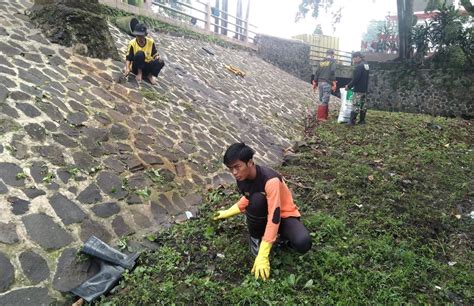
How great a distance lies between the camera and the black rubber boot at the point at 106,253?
367 centimetres

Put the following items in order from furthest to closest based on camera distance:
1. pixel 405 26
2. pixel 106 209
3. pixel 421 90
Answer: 1. pixel 405 26
2. pixel 421 90
3. pixel 106 209

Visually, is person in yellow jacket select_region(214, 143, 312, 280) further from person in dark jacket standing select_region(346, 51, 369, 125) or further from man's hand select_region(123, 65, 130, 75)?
person in dark jacket standing select_region(346, 51, 369, 125)

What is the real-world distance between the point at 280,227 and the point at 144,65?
531 centimetres

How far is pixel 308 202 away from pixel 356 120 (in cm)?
623

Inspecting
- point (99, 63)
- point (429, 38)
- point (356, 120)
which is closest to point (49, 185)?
point (99, 63)

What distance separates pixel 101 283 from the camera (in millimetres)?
3475

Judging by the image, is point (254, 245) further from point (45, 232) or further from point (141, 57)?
point (141, 57)

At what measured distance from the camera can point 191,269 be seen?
3.73m

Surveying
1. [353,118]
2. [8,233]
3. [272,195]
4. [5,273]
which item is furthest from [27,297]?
[353,118]

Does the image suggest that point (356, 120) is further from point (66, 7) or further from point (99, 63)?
point (66, 7)

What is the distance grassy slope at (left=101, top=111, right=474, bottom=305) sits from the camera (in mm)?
3283

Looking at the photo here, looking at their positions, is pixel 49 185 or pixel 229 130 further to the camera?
pixel 229 130

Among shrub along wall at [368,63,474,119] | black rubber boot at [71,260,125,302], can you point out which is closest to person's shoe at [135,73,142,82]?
black rubber boot at [71,260,125,302]

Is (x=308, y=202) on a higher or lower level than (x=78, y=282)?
higher
